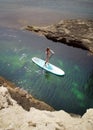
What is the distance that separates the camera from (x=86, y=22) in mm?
41719

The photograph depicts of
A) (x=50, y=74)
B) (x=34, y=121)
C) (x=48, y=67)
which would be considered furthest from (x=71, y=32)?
(x=34, y=121)

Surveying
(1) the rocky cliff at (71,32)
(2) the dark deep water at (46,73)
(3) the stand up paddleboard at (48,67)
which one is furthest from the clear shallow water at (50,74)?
(1) the rocky cliff at (71,32)

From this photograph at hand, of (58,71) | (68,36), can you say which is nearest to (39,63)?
(58,71)

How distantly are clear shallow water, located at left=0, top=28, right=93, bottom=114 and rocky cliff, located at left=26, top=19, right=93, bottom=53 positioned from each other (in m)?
1.12

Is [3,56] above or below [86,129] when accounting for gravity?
below

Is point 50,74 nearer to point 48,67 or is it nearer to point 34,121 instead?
point 48,67

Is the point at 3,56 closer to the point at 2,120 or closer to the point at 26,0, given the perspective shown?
the point at 2,120

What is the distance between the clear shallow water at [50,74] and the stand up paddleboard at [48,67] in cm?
42

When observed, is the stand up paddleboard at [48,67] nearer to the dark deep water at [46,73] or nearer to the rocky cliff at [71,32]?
the dark deep water at [46,73]

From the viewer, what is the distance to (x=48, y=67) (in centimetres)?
2653

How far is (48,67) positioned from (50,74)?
40.3 inches

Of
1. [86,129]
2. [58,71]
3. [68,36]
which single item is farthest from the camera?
[68,36]

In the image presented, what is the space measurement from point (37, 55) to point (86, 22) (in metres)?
15.1

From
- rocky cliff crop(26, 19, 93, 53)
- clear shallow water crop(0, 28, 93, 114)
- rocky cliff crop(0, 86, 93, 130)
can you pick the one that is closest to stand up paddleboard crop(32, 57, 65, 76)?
clear shallow water crop(0, 28, 93, 114)
